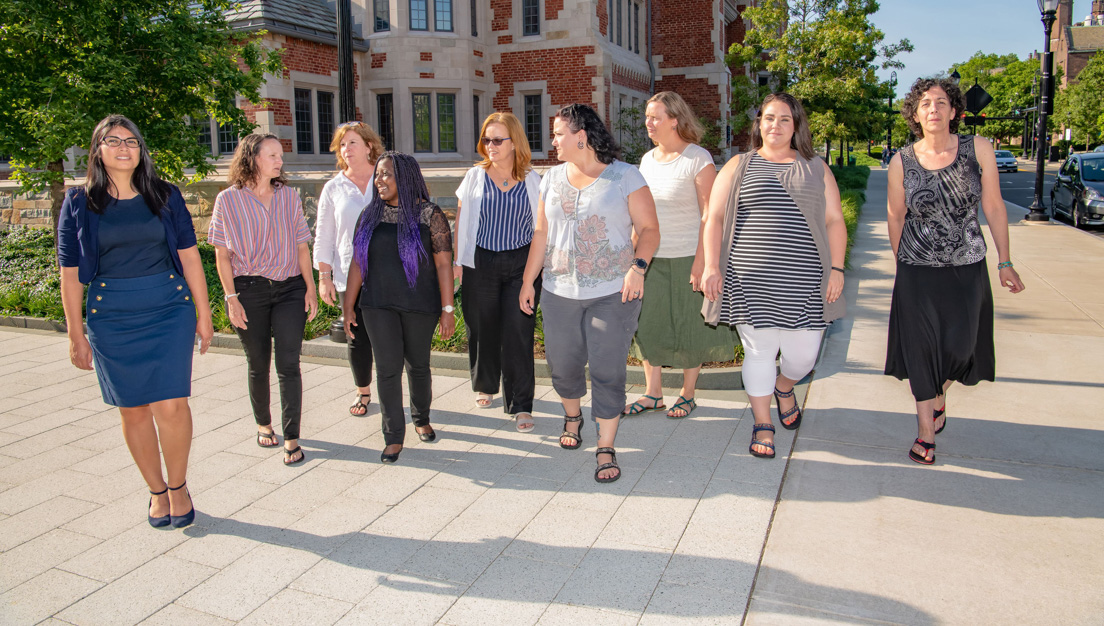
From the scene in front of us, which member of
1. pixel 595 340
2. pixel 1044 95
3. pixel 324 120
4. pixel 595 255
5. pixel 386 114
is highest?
pixel 386 114

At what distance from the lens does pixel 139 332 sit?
402cm

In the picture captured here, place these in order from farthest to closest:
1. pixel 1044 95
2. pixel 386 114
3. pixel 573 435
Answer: pixel 386 114 < pixel 1044 95 < pixel 573 435

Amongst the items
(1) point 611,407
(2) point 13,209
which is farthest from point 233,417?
(2) point 13,209

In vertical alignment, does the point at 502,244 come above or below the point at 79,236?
below

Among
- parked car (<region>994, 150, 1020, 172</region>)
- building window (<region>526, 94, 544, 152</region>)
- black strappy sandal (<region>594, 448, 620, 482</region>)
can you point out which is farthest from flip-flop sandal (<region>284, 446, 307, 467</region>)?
parked car (<region>994, 150, 1020, 172</region>)

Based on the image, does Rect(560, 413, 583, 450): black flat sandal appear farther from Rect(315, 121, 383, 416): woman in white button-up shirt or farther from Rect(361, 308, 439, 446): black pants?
Rect(315, 121, 383, 416): woman in white button-up shirt

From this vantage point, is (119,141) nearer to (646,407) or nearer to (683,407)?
(646,407)

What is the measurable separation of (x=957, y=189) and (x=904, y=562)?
2.13 m

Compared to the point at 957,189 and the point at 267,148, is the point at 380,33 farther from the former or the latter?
the point at 957,189

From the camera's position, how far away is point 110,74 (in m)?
10.4

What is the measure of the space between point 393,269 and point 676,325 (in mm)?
1925

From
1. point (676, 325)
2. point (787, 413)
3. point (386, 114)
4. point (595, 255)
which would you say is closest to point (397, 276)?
point (595, 255)

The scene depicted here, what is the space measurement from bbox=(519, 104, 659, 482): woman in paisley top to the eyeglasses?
2.10m

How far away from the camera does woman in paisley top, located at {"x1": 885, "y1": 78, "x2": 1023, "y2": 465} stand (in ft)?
15.1
